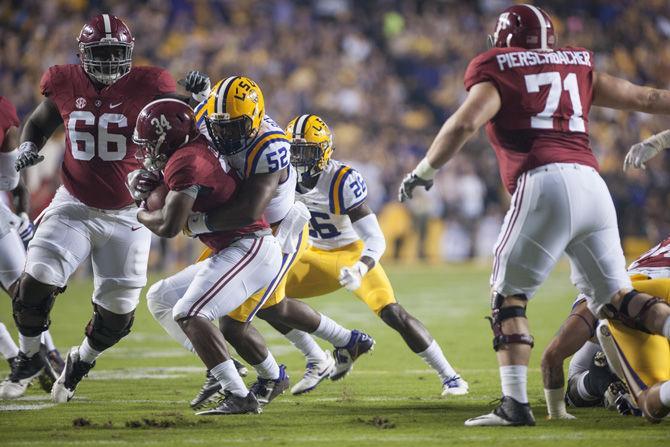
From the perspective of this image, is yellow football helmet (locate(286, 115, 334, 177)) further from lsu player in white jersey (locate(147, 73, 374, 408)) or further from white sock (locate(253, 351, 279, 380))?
white sock (locate(253, 351, 279, 380))

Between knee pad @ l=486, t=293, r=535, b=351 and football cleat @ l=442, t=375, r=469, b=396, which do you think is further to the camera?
football cleat @ l=442, t=375, r=469, b=396

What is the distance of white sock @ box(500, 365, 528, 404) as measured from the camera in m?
4.31

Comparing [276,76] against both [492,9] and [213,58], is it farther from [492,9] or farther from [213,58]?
[492,9]

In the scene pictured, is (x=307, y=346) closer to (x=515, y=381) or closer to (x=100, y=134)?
(x=100, y=134)

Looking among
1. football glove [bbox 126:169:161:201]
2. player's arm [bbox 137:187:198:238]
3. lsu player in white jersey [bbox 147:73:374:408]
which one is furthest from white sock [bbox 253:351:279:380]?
football glove [bbox 126:169:161:201]

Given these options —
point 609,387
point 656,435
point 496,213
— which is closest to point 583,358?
point 609,387

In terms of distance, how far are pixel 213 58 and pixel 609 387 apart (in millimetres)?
12711

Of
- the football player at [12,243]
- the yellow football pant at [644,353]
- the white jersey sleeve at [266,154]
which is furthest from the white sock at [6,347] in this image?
the yellow football pant at [644,353]

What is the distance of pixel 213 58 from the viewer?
1673 centimetres

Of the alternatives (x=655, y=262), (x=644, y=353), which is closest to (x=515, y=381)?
(x=644, y=353)

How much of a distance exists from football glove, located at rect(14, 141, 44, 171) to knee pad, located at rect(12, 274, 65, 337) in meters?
0.63

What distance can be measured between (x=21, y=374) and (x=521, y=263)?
295cm

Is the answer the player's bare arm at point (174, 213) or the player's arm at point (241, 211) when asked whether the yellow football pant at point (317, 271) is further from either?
the player's bare arm at point (174, 213)

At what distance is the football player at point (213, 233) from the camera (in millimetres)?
4691
